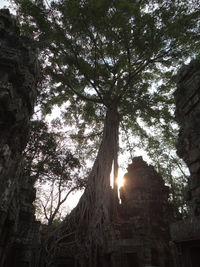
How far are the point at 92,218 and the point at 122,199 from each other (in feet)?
4.85

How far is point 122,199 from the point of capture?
27.1 feet

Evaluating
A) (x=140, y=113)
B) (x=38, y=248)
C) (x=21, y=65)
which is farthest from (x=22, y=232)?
(x=140, y=113)

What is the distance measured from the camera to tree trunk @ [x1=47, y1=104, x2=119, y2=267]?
21.8 feet

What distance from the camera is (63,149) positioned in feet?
37.4

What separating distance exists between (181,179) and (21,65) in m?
15.2

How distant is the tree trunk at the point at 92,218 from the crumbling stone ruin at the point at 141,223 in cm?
54

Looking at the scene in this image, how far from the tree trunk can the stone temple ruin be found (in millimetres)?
454

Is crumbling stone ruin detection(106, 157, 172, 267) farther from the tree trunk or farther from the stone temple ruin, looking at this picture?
the tree trunk

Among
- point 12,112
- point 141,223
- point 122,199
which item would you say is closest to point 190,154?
point 12,112

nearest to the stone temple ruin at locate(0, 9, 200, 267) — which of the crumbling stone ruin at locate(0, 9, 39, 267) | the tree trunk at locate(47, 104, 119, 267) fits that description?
the crumbling stone ruin at locate(0, 9, 39, 267)

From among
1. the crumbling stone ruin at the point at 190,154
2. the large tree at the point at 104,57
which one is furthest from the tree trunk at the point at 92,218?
the crumbling stone ruin at the point at 190,154

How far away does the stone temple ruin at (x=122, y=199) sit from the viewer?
2.74 meters

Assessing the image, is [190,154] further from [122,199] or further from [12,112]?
[122,199]

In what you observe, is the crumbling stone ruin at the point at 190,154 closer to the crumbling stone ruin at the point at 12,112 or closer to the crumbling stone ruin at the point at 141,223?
the crumbling stone ruin at the point at 12,112
